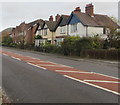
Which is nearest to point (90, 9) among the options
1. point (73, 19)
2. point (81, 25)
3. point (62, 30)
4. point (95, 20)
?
point (95, 20)

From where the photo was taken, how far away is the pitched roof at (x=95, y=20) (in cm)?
3304

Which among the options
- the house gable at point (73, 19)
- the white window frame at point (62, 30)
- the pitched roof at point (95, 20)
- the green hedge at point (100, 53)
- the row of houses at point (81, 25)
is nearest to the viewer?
the green hedge at point (100, 53)

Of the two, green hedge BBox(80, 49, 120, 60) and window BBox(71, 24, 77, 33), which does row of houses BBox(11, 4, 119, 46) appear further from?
green hedge BBox(80, 49, 120, 60)

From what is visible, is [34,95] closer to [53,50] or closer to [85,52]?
[85,52]

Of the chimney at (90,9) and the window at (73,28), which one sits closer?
the window at (73,28)

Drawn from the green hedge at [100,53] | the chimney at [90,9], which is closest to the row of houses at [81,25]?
the chimney at [90,9]

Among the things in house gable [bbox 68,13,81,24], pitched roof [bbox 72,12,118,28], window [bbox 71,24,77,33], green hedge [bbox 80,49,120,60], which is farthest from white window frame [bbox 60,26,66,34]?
green hedge [bbox 80,49,120,60]

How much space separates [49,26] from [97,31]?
49.9ft

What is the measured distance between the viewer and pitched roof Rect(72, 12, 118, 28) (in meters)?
33.0

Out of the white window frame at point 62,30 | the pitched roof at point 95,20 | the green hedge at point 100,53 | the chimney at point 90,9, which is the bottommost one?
the green hedge at point 100,53

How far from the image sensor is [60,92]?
6.37 metres

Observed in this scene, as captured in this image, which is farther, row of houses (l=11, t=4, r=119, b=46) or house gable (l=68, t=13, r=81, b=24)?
house gable (l=68, t=13, r=81, b=24)

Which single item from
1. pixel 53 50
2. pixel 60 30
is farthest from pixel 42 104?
pixel 60 30

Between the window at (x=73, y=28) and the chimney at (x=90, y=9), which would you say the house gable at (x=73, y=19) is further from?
the chimney at (x=90, y=9)
